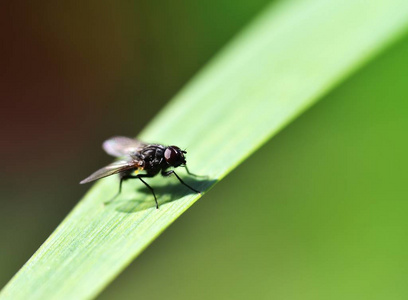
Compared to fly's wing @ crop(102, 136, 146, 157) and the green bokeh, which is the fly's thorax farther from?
the green bokeh

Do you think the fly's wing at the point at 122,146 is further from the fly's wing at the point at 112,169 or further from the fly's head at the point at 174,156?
the fly's head at the point at 174,156

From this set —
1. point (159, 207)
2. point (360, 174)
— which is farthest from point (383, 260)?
point (159, 207)

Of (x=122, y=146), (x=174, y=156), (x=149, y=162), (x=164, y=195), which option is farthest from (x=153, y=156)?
(x=122, y=146)

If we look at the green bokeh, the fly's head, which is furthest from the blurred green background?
the fly's head

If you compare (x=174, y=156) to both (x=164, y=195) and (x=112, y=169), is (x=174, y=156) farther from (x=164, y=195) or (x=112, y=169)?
(x=112, y=169)

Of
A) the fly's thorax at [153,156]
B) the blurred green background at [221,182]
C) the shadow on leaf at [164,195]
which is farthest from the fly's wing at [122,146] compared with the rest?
the blurred green background at [221,182]
